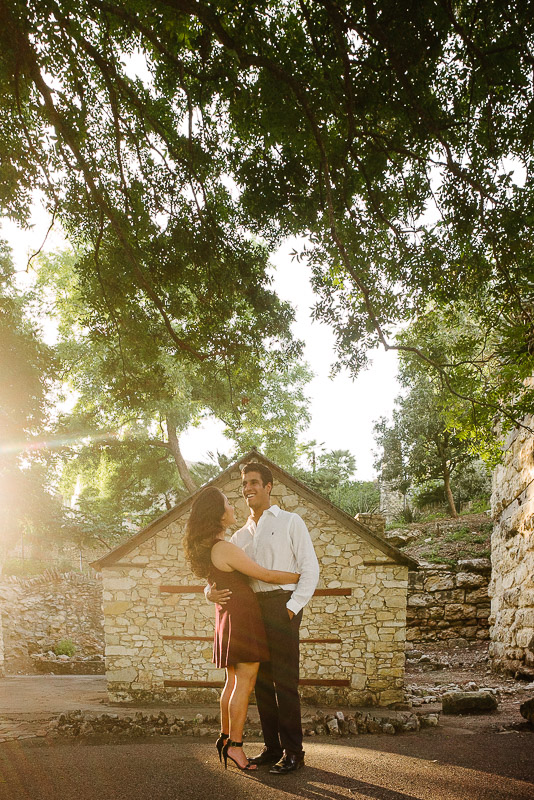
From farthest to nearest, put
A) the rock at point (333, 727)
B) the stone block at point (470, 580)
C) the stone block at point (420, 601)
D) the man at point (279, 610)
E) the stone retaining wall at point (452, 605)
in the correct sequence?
the stone block at point (420, 601)
the stone block at point (470, 580)
the stone retaining wall at point (452, 605)
the rock at point (333, 727)
the man at point (279, 610)

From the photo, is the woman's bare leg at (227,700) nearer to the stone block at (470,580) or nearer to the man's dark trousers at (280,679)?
the man's dark trousers at (280,679)

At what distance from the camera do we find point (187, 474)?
20016mm

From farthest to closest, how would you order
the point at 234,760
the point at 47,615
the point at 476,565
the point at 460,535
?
1. the point at 47,615
2. the point at 460,535
3. the point at 476,565
4. the point at 234,760

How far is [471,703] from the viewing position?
730cm

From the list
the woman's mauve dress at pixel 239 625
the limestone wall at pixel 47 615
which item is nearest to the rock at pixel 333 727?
the woman's mauve dress at pixel 239 625

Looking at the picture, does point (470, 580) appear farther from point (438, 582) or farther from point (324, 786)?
point (324, 786)

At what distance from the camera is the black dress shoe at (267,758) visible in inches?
147

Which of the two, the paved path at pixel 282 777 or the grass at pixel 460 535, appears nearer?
the paved path at pixel 282 777

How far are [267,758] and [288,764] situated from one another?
0.27 m

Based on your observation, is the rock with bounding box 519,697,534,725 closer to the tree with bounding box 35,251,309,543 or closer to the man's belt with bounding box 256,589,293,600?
the man's belt with bounding box 256,589,293,600

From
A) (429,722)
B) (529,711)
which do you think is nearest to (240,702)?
(529,711)

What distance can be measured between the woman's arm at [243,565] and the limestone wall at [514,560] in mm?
7112

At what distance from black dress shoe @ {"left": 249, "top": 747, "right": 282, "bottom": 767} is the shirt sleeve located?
3.26ft

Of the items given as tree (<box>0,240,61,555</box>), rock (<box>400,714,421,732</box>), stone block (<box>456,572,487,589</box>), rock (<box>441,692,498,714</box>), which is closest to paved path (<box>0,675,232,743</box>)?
rock (<box>400,714,421,732</box>)
